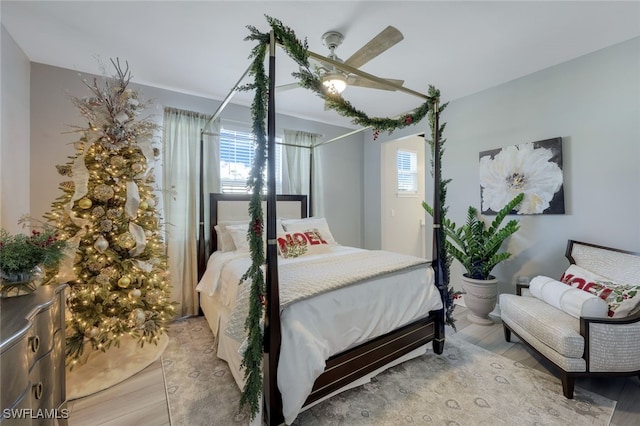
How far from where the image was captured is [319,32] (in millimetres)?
2092

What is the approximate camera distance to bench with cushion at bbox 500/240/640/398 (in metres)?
1.71

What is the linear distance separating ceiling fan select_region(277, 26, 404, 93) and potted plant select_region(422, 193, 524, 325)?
1683mm

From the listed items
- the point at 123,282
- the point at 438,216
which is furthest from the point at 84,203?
the point at 438,216

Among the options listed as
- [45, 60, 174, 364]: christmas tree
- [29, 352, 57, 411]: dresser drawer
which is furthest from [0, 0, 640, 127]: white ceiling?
[29, 352, 57, 411]: dresser drawer

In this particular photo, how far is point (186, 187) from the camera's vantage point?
310 centimetres

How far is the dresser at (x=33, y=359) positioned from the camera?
0.80 meters

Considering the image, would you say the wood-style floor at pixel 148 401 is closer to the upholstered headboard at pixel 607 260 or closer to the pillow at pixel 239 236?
the upholstered headboard at pixel 607 260

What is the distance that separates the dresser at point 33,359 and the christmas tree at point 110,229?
53cm

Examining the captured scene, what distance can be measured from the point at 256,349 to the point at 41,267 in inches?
47.9

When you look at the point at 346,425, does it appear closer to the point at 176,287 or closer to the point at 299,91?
the point at 176,287

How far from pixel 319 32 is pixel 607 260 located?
10.1 ft

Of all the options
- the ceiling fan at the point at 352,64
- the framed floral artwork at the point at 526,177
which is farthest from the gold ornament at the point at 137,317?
the framed floral artwork at the point at 526,177

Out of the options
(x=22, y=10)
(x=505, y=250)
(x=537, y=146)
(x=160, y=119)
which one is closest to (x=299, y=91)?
(x=160, y=119)

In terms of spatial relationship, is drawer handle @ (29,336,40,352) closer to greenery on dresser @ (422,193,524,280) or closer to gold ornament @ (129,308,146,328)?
gold ornament @ (129,308,146,328)
